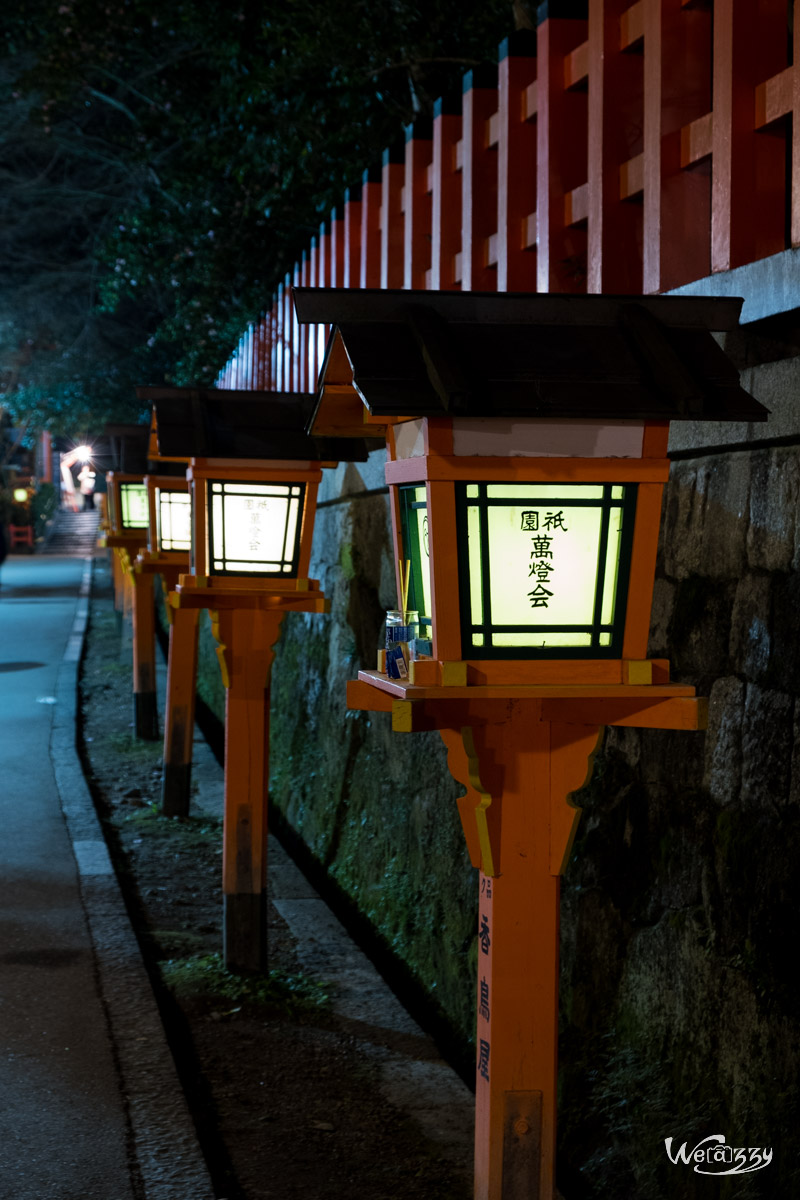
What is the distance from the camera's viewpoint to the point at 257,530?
628 cm

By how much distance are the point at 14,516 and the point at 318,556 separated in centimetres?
4517

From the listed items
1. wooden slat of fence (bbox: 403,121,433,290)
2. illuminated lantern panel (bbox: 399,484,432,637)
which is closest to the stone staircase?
wooden slat of fence (bbox: 403,121,433,290)

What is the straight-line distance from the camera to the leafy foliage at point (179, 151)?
11.3 meters

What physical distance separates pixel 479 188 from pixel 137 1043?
14.6 ft

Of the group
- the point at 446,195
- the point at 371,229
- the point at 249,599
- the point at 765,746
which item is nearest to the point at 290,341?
the point at 371,229

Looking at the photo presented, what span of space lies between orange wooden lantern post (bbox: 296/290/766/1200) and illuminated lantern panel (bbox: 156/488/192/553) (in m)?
6.26

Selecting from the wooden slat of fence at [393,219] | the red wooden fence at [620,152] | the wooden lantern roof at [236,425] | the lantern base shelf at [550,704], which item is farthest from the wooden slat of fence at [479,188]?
the lantern base shelf at [550,704]

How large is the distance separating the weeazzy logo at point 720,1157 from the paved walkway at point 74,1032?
1653mm

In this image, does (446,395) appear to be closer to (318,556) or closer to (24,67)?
(318,556)

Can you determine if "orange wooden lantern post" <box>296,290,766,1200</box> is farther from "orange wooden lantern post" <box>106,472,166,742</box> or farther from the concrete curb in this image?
"orange wooden lantern post" <box>106,472,166,742</box>

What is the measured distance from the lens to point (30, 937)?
6828 mm

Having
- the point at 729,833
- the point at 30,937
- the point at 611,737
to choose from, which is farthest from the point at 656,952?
the point at 30,937

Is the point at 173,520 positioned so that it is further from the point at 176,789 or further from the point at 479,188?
the point at 479,188

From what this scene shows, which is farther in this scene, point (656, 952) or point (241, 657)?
point (241, 657)
